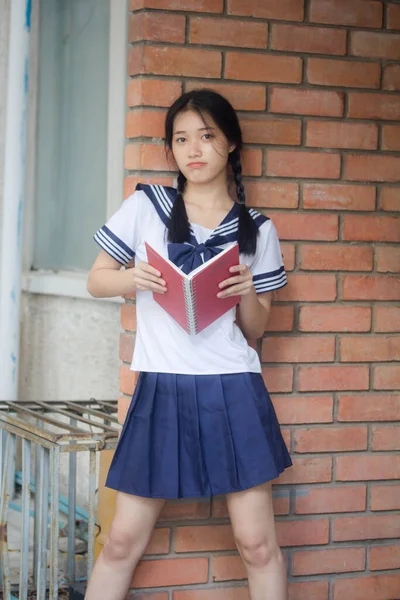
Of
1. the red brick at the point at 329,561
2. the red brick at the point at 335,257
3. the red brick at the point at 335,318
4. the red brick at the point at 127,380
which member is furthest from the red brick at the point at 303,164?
the red brick at the point at 329,561

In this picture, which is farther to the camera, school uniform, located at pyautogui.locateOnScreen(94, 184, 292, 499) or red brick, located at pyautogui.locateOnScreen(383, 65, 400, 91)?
red brick, located at pyautogui.locateOnScreen(383, 65, 400, 91)

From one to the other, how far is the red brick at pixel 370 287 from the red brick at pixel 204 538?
0.87m

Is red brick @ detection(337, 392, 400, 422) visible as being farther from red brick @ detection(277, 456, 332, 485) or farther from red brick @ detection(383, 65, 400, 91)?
red brick @ detection(383, 65, 400, 91)

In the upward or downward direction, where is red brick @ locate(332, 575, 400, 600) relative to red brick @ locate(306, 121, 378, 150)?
Answer: downward

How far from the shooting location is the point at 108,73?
4844 mm

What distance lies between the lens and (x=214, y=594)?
3.31 metres

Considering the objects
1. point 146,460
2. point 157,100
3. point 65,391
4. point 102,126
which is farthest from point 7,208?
point 146,460

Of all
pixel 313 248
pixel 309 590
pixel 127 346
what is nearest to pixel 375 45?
pixel 313 248

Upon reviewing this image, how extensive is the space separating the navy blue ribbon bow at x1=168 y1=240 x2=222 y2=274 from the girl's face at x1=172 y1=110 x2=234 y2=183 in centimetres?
23

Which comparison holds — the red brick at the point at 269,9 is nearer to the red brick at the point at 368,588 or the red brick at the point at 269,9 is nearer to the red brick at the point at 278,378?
the red brick at the point at 278,378

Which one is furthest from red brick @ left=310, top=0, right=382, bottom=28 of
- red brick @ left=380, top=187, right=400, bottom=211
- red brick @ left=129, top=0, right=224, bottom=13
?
red brick @ left=380, top=187, right=400, bottom=211

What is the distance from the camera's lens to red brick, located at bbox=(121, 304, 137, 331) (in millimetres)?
3227

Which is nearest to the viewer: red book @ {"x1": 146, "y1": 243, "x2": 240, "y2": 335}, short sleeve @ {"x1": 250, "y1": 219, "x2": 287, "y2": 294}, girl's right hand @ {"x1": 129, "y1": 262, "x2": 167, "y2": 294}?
red book @ {"x1": 146, "y1": 243, "x2": 240, "y2": 335}

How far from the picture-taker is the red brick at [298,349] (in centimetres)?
329
